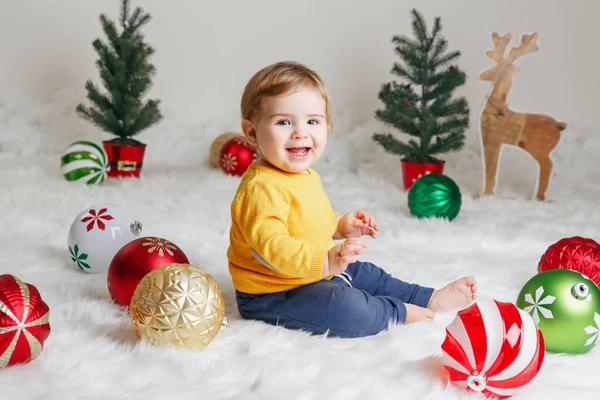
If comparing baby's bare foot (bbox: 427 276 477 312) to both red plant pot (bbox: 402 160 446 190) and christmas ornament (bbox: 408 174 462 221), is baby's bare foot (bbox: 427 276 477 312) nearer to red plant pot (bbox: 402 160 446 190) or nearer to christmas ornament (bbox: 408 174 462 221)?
christmas ornament (bbox: 408 174 462 221)

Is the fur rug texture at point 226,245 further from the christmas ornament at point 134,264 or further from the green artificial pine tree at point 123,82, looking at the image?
the green artificial pine tree at point 123,82

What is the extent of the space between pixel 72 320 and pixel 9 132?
218 centimetres

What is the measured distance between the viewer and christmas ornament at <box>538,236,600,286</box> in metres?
1.54

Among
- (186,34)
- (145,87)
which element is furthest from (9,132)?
(186,34)

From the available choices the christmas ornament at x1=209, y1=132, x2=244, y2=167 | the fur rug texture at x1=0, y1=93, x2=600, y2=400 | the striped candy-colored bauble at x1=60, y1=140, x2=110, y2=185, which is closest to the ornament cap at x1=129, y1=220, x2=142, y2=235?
the fur rug texture at x1=0, y1=93, x2=600, y2=400

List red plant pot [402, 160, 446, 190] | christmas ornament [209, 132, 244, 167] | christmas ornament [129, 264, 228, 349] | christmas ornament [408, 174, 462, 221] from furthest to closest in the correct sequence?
christmas ornament [209, 132, 244, 167] → red plant pot [402, 160, 446, 190] → christmas ornament [408, 174, 462, 221] → christmas ornament [129, 264, 228, 349]

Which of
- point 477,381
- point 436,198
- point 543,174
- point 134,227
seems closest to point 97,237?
point 134,227

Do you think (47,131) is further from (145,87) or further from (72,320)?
(72,320)

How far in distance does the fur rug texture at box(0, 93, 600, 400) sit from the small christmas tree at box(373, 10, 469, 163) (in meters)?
0.19

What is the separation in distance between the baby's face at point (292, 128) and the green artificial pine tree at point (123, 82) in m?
1.73

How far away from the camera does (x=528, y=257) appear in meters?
1.91

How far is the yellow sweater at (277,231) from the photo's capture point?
4.15 ft

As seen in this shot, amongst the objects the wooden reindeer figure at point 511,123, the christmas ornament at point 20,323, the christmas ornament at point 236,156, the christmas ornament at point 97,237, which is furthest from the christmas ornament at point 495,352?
the christmas ornament at point 236,156

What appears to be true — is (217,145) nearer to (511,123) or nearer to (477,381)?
(511,123)
